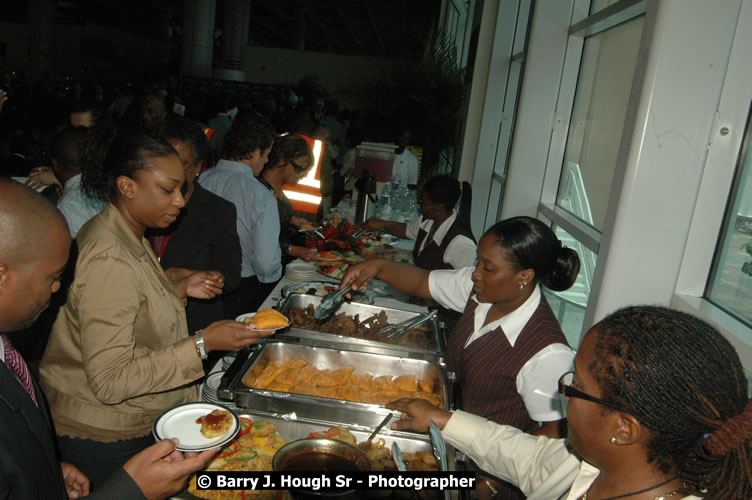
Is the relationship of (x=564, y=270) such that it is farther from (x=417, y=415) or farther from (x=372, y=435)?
(x=372, y=435)

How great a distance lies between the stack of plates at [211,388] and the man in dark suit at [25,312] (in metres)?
0.64

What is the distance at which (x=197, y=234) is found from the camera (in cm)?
228

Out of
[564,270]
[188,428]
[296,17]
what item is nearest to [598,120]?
[564,270]

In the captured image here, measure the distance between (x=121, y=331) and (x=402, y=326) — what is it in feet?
4.13

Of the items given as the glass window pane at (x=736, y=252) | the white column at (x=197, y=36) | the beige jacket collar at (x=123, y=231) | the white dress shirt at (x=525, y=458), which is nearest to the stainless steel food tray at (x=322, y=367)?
the white dress shirt at (x=525, y=458)

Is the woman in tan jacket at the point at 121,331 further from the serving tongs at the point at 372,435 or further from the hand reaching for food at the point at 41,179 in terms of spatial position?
the hand reaching for food at the point at 41,179

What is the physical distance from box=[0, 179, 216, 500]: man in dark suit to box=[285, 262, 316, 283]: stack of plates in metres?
2.00

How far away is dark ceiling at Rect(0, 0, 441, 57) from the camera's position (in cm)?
1691

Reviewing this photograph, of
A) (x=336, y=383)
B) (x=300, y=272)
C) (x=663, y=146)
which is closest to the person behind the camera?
(x=663, y=146)

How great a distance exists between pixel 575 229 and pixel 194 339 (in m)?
1.66

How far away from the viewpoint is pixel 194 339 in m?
1.48

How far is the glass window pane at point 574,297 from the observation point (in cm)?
287

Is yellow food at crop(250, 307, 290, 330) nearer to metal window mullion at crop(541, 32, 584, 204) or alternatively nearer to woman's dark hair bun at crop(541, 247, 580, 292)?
woman's dark hair bun at crop(541, 247, 580, 292)

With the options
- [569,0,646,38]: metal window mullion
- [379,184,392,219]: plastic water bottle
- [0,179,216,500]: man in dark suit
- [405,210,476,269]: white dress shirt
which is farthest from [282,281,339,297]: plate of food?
[379,184,392,219]: plastic water bottle
